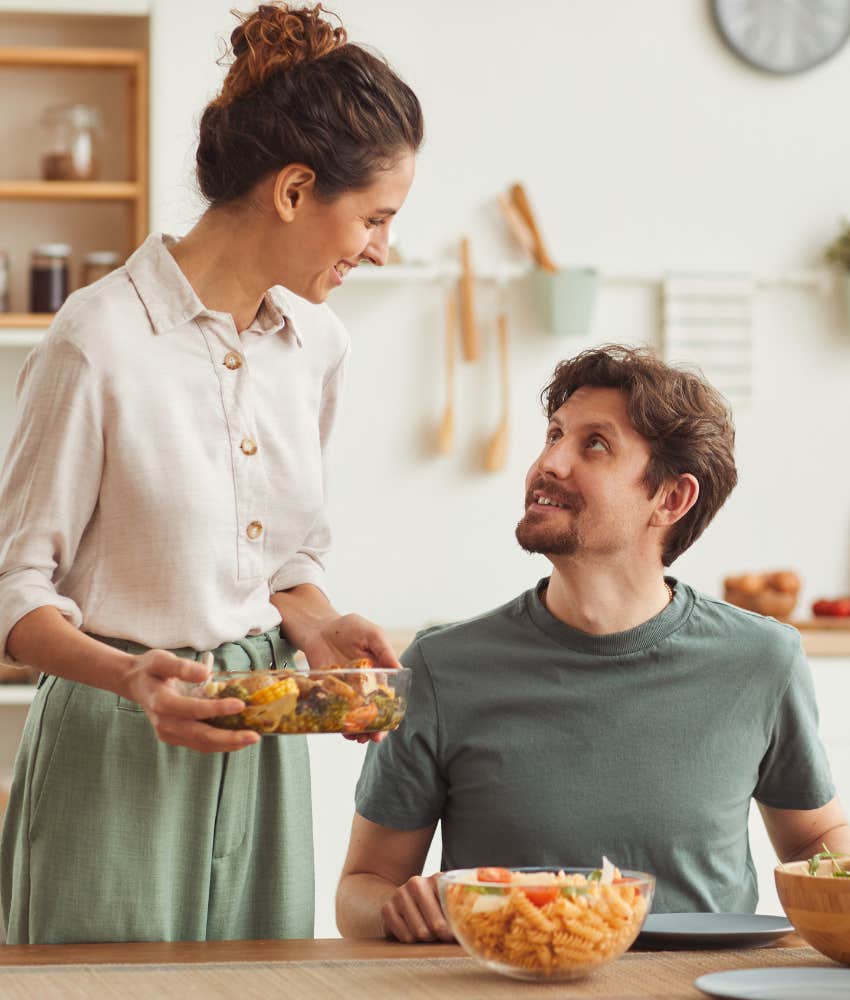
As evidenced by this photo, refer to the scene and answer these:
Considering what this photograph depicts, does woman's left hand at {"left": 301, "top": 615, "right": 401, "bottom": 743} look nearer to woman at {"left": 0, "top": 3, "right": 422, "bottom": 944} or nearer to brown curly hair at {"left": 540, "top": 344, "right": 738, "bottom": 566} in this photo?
woman at {"left": 0, "top": 3, "right": 422, "bottom": 944}

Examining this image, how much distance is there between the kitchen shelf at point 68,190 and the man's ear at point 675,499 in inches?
73.9

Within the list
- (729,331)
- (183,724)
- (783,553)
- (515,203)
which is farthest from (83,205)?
(183,724)

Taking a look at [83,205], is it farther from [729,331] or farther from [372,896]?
[372,896]

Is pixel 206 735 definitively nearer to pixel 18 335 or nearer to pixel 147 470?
pixel 147 470

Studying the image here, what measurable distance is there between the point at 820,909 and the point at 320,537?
70 cm

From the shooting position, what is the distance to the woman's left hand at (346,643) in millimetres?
1410

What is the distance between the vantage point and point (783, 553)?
3.72 meters

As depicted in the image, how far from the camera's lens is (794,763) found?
1625mm

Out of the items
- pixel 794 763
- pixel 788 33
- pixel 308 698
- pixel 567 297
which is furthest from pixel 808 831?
pixel 788 33

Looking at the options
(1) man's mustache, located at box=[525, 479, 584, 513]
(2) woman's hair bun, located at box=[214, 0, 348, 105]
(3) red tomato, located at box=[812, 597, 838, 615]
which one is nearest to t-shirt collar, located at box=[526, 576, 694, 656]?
(1) man's mustache, located at box=[525, 479, 584, 513]

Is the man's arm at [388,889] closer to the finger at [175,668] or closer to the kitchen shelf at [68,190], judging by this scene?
the finger at [175,668]

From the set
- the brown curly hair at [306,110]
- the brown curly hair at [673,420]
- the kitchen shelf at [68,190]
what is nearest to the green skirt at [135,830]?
the brown curly hair at [306,110]

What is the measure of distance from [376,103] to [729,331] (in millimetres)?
2407

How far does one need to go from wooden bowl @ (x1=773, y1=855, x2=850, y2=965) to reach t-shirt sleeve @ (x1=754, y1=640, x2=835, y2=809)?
17.2 inches
